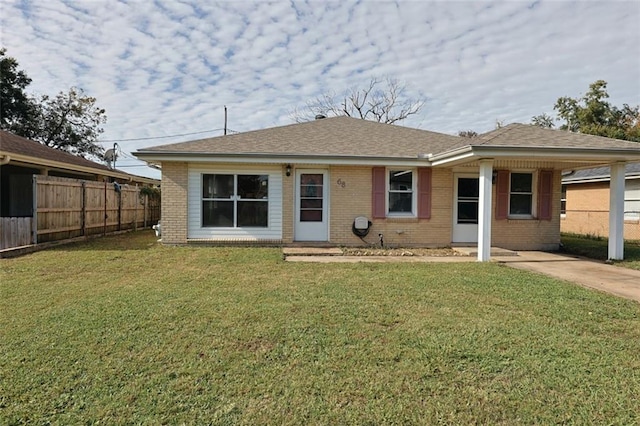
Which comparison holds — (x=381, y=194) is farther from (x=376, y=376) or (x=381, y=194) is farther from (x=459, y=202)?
(x=376, y=376)

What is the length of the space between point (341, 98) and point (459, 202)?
77.0 ft

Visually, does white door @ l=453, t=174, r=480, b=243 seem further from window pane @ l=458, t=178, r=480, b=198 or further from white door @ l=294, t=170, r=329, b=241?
white door @ l=294, t=170, r=329, b=241

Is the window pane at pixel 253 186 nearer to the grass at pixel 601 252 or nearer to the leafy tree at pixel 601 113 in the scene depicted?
the grass at pixel 601 252

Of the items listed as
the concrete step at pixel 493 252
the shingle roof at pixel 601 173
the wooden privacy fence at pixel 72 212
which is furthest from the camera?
the shingle roof at pixel 601 173

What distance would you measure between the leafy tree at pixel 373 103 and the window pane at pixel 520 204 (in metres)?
21.9

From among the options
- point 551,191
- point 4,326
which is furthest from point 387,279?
point 551,191

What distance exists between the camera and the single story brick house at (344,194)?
10.3 metres

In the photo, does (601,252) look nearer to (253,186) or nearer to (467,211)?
(467,211)

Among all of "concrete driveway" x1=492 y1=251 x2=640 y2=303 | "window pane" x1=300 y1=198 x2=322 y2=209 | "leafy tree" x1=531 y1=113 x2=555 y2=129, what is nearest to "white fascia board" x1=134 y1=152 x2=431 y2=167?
"window pane" x1=300 y1=198 x2=322 y2=209

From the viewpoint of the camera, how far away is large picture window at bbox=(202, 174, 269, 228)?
10586 mm

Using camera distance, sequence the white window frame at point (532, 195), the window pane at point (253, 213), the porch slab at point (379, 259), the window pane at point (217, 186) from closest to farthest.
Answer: the porch slab at point (379, 259), the window pane at point (217, 186), the window pane at point (253, 213), the white window frame at point (532, 195)

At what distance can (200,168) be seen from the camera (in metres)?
10.5

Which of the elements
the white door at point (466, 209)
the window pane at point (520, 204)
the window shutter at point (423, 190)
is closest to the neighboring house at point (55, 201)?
the window shutter at point (423, 190)

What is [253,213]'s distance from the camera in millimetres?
10719
